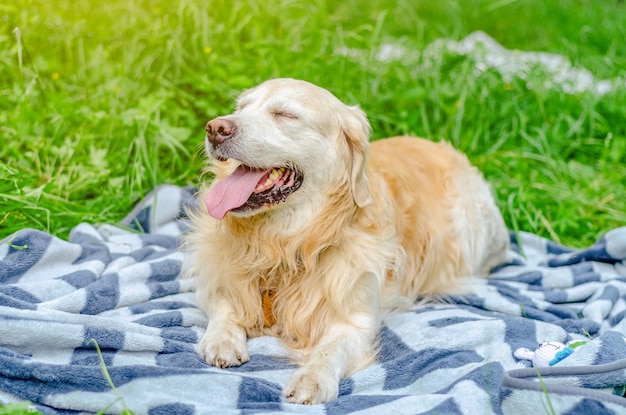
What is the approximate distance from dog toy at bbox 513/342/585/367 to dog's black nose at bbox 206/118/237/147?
A: 1.43 m

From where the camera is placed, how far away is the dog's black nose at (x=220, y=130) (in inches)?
110

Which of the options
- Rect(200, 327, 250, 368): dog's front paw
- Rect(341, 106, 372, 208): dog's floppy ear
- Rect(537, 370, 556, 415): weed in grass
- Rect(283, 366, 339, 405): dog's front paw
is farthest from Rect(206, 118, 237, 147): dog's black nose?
Rect(537, 370, 556, 415): weed in grass

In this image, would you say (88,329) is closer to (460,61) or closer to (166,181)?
(166,181)

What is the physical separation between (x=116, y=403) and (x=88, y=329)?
446 mm

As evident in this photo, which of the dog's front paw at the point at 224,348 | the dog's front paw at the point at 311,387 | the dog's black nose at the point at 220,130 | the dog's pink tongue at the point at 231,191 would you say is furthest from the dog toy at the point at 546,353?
the dog's black nose at the point at 220,130

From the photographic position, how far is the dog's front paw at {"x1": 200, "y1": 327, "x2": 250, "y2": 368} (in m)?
2.71

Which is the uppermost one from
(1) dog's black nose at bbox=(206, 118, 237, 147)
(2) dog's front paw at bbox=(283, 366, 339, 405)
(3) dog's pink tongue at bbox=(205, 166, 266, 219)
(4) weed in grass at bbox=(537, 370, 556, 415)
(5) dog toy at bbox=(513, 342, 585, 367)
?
(1) dog's black nose at bbox=(206, 118, 237, 147)

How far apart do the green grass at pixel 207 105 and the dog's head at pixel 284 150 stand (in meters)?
1.31

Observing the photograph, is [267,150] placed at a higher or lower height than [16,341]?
higher

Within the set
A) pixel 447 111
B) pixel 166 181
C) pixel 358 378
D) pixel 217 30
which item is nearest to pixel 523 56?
pixel 447 111

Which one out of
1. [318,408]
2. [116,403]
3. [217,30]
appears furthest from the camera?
[217,30]

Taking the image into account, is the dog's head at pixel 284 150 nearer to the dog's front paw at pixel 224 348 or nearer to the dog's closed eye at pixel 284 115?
the dog's closed eye at pixel 284 115

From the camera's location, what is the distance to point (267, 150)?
2.84 m

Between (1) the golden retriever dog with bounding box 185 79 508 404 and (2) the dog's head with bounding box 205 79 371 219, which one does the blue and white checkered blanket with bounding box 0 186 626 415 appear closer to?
(1) the golden retriever dog with bounding box 185 79 508 404
